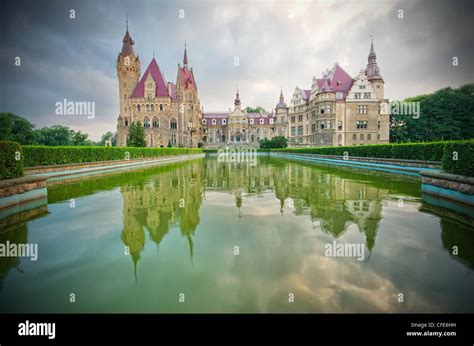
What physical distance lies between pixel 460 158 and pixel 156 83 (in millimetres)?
59233

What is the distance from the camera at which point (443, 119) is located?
1849 inches

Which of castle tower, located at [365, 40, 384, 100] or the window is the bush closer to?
the window

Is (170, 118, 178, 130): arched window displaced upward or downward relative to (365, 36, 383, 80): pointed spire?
downward

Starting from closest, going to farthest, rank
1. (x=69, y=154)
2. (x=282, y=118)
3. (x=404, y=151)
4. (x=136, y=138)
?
1. (x=404, y=151)
2. (x=69, y=154)
3. (x=136, y=138)
4. (x=282, y=118)

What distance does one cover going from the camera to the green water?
2682 millimetres

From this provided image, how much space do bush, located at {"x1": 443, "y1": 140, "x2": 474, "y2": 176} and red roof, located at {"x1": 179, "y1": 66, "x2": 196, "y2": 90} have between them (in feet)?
188

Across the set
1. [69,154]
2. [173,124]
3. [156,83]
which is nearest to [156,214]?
[69,154]

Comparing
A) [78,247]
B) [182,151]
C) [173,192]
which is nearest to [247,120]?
[182,151]

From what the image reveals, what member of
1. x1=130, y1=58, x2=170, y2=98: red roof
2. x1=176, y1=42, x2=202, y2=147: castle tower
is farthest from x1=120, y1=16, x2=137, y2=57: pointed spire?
x1=176, y1=42, x2=202, y2=147: castle tower

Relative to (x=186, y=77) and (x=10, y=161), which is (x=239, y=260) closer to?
(x=10, y=161)

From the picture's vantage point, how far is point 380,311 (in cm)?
257

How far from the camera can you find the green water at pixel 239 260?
2682mm
